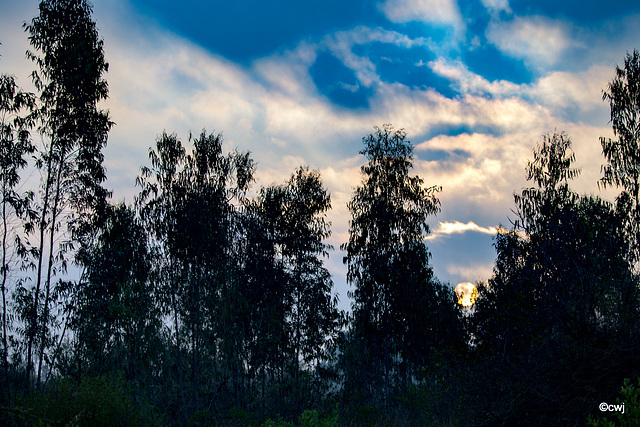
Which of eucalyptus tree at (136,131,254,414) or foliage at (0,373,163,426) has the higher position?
eucalyptus tree at (136,131,254,414)

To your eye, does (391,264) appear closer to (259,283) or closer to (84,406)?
(259,283)

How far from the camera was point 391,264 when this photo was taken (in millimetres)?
23547

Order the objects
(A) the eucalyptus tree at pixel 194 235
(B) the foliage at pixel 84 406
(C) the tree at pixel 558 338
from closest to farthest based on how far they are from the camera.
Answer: (C) the tree at pixel 558 338 → (B) the foliage at pixel 84 406 → (A) the eucalyptus tree at pixel 194 235

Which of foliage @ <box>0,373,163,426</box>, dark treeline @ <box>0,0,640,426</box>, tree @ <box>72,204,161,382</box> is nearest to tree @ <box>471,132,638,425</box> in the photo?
dark treeline @ <box>0,0,640,426</box>

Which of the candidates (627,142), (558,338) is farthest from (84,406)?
(627,142)

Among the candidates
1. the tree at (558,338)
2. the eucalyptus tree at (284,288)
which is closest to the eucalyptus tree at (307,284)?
the eucalyptus tree at (284,288)

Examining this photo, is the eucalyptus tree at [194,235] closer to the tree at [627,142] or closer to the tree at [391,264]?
the tree at [391,264]

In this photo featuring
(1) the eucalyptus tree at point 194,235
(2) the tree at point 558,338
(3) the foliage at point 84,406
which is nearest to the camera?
(2) the tree at point 558,338

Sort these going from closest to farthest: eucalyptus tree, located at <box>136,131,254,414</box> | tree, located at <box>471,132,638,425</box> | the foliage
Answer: tree, located at <box>471,132,638,425</box> → the foliage → eucalyptus tree, located at <box>136,131,254,414</box>

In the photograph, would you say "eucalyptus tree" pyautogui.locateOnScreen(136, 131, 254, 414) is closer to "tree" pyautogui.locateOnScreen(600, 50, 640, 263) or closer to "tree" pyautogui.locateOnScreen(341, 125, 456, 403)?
"tree" pyautogui.locateOnScreen(341, 125, 456, 403)

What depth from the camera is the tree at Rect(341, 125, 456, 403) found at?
76.9ft

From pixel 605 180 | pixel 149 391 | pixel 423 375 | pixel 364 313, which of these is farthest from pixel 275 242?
pixel 605 180

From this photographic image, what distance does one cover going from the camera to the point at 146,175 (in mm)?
21844

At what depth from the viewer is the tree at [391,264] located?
23.4 metres
